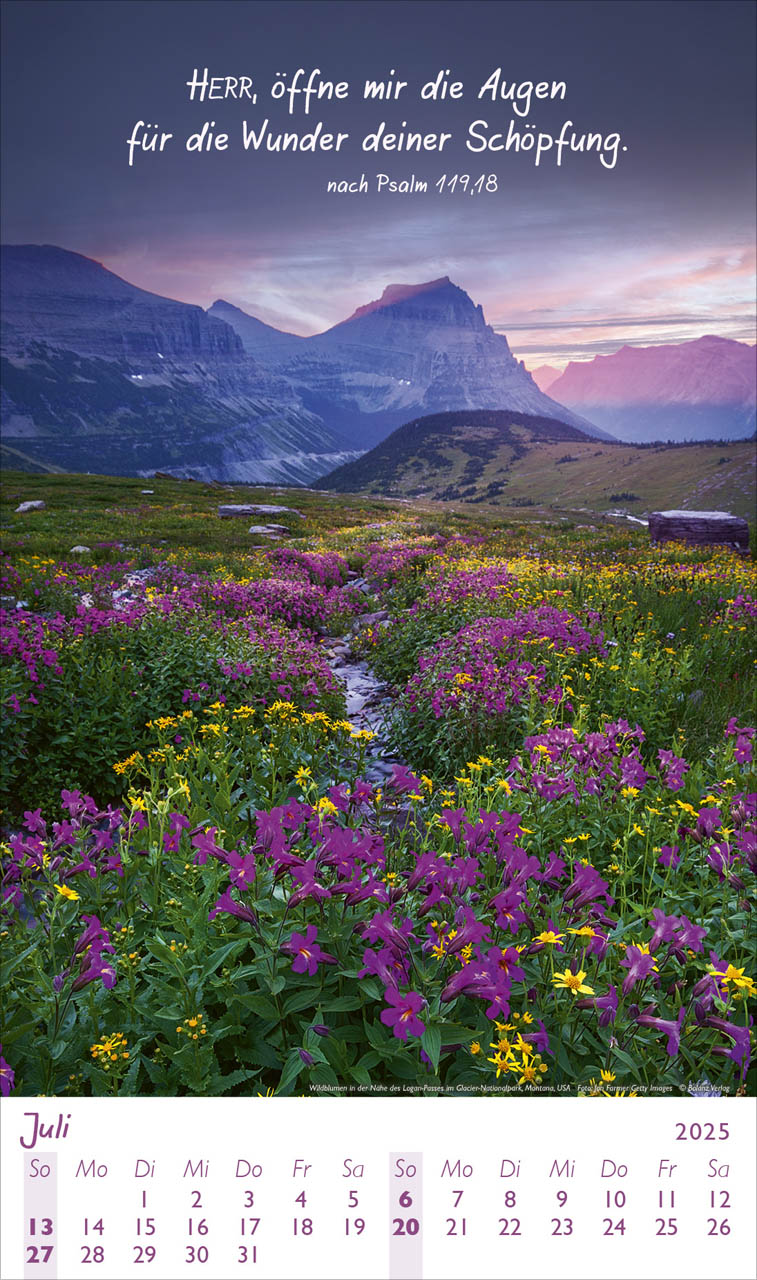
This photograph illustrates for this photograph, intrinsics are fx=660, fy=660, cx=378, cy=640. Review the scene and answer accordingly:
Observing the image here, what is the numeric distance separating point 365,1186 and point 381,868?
118 cm

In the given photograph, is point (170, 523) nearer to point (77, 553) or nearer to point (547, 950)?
point (77, 553)

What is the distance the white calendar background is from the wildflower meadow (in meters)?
0.16

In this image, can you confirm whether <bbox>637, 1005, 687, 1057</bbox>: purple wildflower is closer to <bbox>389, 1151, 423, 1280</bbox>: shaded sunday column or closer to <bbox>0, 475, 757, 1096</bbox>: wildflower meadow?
<bbox>0, 475, 757, 1096</bbox>: wildflower meadow

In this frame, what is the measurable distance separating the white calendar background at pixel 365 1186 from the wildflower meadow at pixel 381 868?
161mm

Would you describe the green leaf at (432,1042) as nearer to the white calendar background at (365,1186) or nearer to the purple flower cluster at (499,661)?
the white calendar background at (365,1186)

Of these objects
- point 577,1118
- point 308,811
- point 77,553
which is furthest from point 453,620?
point 77,553

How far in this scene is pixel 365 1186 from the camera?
181 centimetres

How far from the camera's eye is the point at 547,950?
251cm

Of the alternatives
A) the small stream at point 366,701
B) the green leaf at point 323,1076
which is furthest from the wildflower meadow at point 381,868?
the small stream at point 366,701

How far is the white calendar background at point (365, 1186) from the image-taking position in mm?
1762

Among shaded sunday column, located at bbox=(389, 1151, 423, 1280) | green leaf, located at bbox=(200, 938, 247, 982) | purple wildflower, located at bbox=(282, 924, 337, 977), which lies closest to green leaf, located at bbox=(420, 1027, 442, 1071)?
shaded sunday column, located at bbox=(389, 1151, 423, 1280)

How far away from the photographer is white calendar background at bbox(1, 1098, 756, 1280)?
176 centimetres

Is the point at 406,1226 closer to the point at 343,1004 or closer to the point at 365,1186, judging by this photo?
the point at 365,1186

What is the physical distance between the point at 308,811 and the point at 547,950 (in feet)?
3.83
